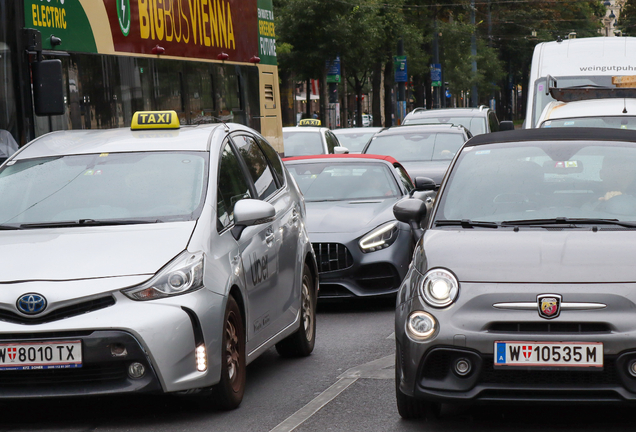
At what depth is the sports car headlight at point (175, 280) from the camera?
5430 mm

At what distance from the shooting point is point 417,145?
1762 centimetres

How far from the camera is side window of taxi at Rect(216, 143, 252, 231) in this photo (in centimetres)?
625

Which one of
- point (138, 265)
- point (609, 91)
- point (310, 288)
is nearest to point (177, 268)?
point (138, 265)

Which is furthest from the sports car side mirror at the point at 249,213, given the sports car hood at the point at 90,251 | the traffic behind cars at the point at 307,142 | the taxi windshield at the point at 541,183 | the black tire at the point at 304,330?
the traffic behind cars at the point at 307,142

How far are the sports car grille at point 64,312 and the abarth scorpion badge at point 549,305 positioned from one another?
6.56 ft

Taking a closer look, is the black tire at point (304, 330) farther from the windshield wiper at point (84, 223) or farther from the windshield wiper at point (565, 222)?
the windshield wiper at point (565, 222)

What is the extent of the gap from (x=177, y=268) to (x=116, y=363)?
21.3 inches

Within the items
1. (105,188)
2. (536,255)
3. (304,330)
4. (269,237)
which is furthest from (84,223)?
(536,255)

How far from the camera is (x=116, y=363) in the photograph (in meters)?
5.41

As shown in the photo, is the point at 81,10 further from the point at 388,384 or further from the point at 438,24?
the point at 438,24

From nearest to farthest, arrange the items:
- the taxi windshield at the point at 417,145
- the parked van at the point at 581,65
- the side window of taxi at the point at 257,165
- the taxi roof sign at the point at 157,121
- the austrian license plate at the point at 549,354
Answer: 1. the austrian license plate at the point at 549,354
2. the side window of taxi at the point at 257,165
3. the taxi roof sign at the point at 157,121
4. the taxi windshield at the point at 417,145
5. the parked van at the point at 581,65

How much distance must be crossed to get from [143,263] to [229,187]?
118 cm

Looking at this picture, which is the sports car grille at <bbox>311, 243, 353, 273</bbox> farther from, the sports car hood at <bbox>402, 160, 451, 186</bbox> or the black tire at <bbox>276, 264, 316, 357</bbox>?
the sports car hood at <bbox>402, 160, 451, 186</bbox>

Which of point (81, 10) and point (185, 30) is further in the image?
point (185, 30)
